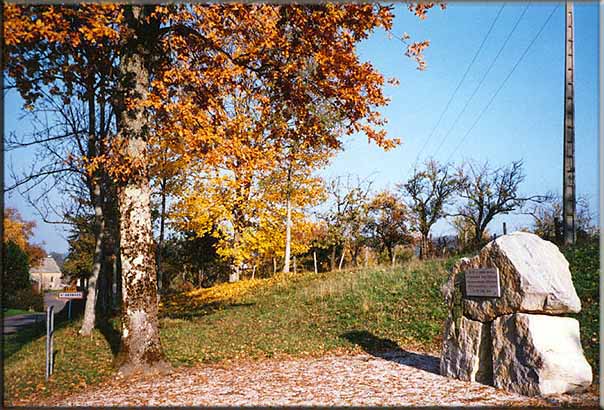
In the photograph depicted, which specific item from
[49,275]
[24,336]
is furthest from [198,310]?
[49,275]

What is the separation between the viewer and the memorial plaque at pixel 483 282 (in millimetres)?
7230

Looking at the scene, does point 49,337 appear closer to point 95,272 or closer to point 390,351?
point 95,272

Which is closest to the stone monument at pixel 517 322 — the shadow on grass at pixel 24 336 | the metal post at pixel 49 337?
the metal post at pixel 49 337

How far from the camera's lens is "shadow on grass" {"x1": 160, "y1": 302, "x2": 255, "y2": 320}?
52.4ft

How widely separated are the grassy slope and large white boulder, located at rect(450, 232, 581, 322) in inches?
78.2

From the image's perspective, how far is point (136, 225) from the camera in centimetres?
880

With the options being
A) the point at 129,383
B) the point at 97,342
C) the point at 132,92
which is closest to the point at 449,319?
the point at 129,383

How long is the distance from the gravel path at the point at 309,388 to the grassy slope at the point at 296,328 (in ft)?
3.55

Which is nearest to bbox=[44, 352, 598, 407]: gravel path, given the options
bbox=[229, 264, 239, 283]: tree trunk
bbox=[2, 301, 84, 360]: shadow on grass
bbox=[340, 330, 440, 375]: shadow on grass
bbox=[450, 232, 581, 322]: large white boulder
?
bbox=[340, 330, 440, 375]: shadow on grass

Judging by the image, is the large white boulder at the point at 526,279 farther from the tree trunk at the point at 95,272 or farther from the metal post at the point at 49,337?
the tree trunk at the point at 95,272

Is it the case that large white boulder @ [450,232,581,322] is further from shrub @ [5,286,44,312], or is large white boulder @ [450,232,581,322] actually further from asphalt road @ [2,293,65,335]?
asphalt road @ [2,293,65,335]

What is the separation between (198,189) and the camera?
66.8 feet

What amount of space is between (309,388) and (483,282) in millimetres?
3083

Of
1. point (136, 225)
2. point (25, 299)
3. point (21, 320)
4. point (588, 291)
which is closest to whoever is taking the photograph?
point (136, 225)
